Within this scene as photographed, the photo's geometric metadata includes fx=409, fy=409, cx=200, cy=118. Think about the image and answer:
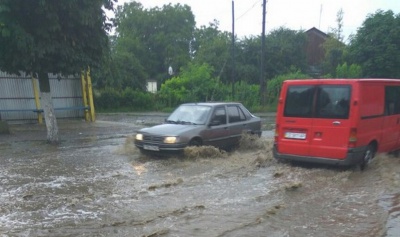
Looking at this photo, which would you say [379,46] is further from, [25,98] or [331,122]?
[331,122]

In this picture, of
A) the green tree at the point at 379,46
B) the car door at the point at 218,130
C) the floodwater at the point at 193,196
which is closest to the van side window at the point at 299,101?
the floodwater at the point at 193,196

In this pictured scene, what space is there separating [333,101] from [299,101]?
30.9 inches

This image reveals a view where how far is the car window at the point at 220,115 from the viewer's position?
11.4 m

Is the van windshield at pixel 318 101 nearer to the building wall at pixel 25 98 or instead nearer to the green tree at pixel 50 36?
the green tree at pixel 50 36

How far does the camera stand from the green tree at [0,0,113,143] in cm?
1136

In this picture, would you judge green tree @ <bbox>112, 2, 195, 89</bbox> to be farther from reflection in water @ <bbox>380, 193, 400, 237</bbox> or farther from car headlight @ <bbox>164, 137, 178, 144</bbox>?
reflection in water @ <bbox>380, 193, 400, 237</bbox>

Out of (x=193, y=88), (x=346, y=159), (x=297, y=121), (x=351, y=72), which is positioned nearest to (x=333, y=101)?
(x=297, y=121)

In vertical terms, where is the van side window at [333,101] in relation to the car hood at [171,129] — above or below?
above

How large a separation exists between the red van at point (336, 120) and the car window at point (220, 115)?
2304 millimetres

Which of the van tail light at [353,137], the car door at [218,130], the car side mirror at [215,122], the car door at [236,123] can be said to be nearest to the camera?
the van tail light at [353,137]

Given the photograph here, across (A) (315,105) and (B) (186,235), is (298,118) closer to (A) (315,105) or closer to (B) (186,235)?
(A) (315,105)

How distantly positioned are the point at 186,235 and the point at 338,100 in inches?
191

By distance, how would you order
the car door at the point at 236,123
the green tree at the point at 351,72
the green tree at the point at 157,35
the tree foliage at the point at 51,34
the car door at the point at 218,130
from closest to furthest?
the car door at the point at 218,130
the tree foliage at the point at 51,34
the car door at the point at 236,123
the green tree at the point at 351,72
the green tree at the point at 157,35

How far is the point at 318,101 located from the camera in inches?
348
